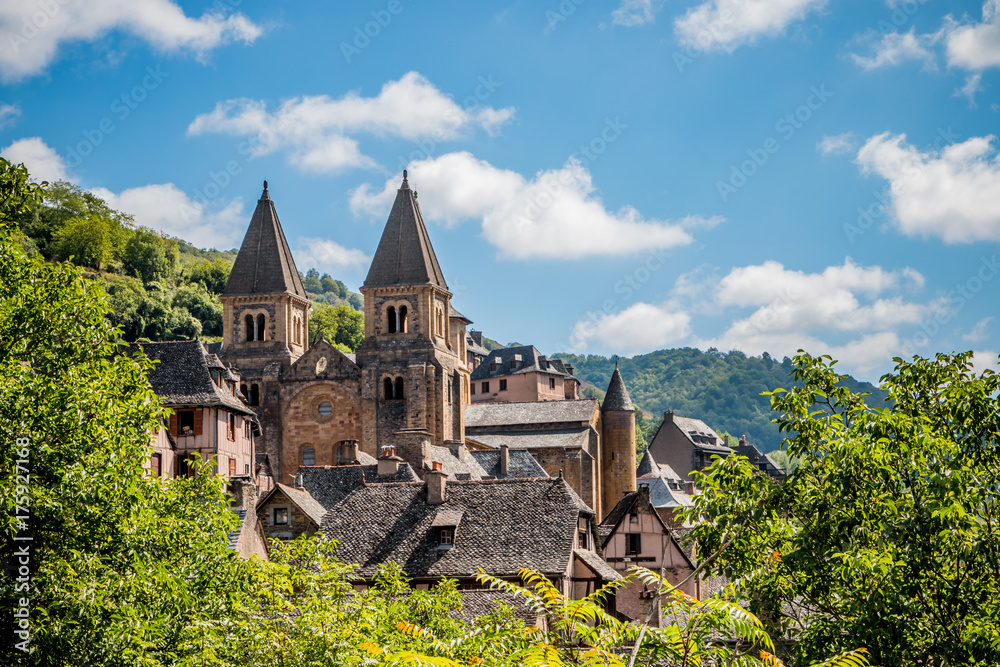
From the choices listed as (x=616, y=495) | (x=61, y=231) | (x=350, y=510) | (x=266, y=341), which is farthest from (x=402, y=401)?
(x=61, y=231)

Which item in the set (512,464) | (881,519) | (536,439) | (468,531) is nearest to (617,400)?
(536,439)

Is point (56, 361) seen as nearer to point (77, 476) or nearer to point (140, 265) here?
point (77, 476)

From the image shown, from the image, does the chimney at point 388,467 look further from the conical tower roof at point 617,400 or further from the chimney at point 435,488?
the conical tower roof at point 617,400

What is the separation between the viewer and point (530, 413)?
79.2m

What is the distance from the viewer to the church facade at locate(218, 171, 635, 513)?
6856cm

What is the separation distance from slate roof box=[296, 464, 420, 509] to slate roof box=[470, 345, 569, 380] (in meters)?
61.1

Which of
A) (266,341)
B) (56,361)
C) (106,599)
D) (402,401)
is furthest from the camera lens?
(266,341)

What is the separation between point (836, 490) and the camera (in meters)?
13.5

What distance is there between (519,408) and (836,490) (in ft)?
221

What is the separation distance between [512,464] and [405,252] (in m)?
16.9

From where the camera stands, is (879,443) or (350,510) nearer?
(879,443)

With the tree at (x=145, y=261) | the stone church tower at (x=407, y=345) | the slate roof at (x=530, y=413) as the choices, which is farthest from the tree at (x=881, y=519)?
the tree at (x=145, y=261)

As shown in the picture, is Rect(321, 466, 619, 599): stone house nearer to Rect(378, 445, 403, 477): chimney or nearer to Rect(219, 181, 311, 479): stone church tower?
Rect(378, 445, 403, 477): chimney

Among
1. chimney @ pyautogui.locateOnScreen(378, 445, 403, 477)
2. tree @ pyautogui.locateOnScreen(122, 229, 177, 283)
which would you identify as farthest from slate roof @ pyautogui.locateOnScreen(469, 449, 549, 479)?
tree @ pyautogui.locateOnScreen(122, 229, 177, 283)
